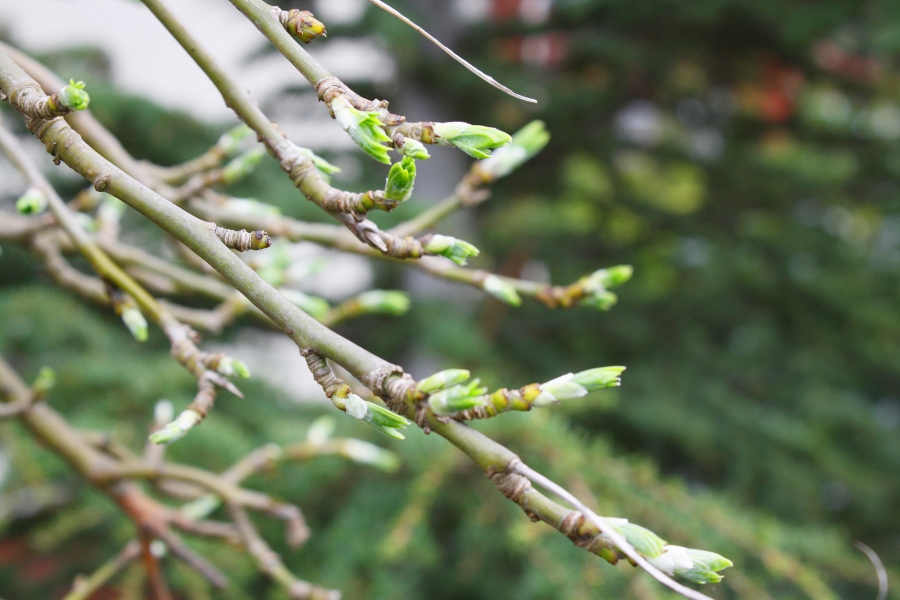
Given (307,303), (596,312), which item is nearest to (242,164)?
(307,303)

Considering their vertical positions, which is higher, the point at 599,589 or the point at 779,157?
the point at 779,157

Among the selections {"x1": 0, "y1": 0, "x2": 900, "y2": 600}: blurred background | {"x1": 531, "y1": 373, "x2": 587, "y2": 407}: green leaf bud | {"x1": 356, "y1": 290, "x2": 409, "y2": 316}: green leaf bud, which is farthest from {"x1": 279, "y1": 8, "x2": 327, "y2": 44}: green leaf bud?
{"x1": 0, "y1": 0, "x2": 900, "y2": 600}: blurred background

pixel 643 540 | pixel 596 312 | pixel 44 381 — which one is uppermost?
pixel 596 312

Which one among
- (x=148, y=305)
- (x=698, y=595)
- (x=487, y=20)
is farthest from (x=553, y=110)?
(x=698, y=595)

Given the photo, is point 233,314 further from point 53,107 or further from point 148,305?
point 53,107

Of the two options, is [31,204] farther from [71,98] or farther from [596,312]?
[596,312]

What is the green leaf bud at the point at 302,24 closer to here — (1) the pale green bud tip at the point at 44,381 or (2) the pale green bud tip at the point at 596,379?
(2) the pale green bud tip at the point at 596,379
